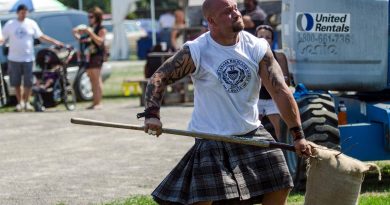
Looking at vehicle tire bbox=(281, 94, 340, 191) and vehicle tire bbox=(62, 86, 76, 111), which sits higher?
vehicle tire bbox=(281, 94, 340, 191)

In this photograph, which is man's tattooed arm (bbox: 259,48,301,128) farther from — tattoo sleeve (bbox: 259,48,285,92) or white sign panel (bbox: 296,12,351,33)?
white sign panel (bbox: 296,12,351,33)

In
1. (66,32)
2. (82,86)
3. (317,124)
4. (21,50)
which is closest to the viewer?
(317,124)

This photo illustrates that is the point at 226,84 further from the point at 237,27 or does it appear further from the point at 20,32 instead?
the point at 20,32

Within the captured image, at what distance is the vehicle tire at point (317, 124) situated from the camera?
26.9 ft

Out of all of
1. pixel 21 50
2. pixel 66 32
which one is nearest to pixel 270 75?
pixel 21 50

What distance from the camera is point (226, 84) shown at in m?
5.67

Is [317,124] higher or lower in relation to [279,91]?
lower

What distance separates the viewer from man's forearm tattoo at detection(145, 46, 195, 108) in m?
5.71

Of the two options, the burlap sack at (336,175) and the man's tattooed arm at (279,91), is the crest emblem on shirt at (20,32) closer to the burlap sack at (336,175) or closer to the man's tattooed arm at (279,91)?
the man's tattooed arm at (279,91)

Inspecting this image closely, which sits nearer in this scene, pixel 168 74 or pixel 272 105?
pixel 168 74

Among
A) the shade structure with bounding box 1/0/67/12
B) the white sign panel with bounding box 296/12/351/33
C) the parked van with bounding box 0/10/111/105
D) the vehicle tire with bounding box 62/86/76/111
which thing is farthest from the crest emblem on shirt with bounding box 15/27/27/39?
the white sign panel with bounding box 296/12/351/33

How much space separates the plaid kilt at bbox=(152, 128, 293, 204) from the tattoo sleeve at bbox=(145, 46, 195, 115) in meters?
0.39

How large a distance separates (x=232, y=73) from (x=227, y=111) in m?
0.23

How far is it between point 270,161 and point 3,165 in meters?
5.38
